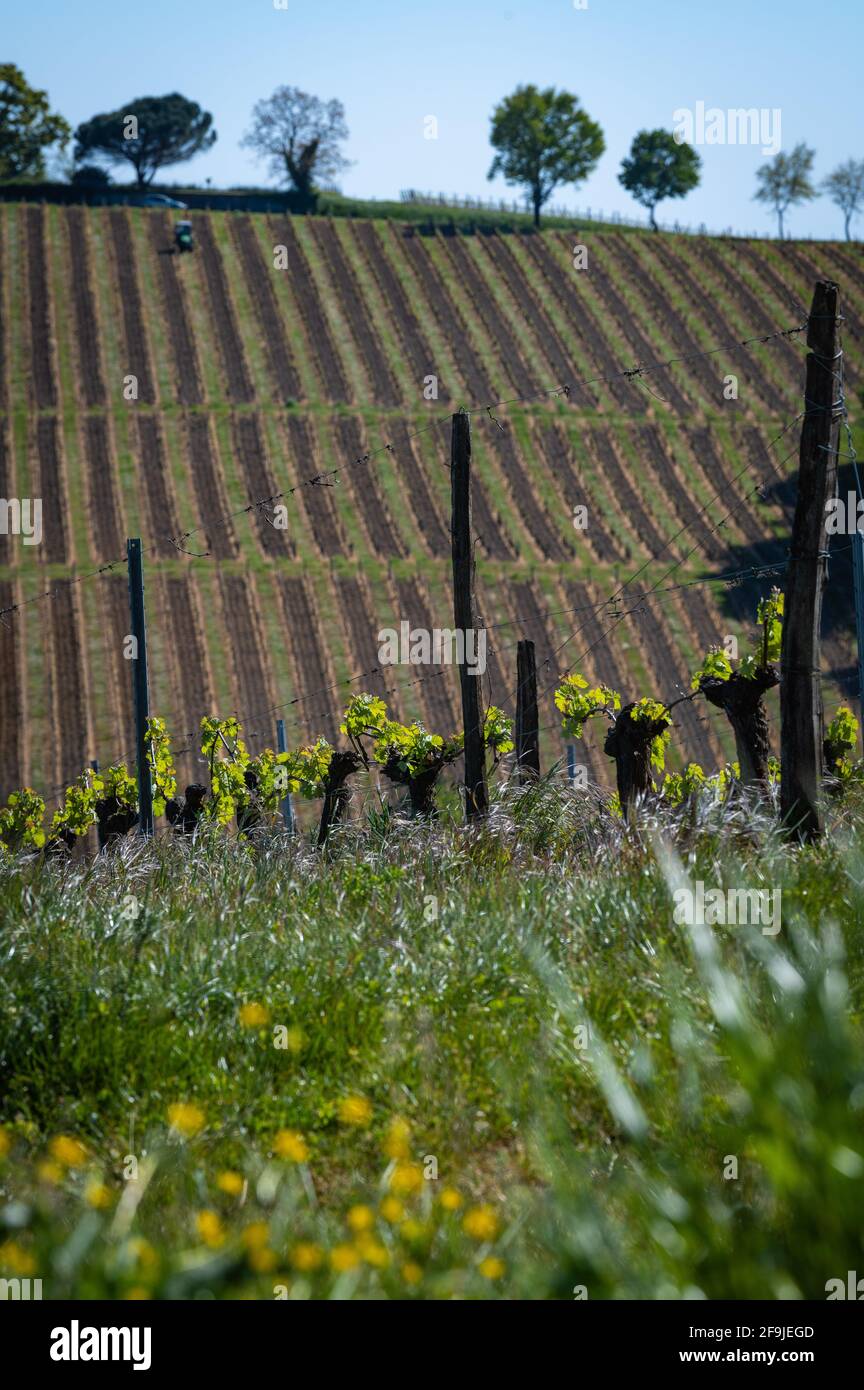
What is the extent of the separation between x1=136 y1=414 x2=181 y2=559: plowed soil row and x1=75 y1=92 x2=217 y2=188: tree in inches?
2449

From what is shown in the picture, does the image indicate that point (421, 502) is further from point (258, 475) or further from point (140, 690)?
point (140, 690)

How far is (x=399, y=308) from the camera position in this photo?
48.1 metres

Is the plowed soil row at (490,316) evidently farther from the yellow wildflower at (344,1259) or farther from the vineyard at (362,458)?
the yellow wildflower at (344,1259)

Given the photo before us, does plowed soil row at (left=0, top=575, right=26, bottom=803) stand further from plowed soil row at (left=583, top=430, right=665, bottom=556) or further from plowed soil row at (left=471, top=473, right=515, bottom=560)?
plowed soil row at (left=583, top=430, right=665, bottom=556)

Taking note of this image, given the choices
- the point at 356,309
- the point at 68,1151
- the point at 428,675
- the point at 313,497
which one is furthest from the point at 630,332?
the point at 68,1151

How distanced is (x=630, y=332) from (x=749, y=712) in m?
39.8

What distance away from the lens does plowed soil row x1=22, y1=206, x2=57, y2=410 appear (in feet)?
133

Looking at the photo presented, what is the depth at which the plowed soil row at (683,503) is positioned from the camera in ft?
123

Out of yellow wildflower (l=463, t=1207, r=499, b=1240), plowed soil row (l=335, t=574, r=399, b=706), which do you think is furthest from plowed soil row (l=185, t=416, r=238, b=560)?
yellow wildflower (l=463, t=1207, r=499, b=1240)

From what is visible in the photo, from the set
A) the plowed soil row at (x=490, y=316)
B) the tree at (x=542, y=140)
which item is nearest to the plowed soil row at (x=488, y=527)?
the plowed soil row at (x=490, y=316)

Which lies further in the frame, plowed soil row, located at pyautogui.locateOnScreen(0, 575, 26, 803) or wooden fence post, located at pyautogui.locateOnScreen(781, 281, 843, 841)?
plowed soil row, located at pyautogui.locateOnScreen(0, 575, 26, 803)

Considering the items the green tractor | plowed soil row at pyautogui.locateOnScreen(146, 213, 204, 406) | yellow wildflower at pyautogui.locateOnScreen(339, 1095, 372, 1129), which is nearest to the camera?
yellow wildflower at pyautogui.locateOnScreen(339, 1095, 372, 1129)

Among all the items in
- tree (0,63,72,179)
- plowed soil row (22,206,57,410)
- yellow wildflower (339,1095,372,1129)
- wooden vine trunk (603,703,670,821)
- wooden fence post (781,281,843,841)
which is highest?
tree (0,63,72,179)

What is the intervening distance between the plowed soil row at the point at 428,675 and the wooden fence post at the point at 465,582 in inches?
611
